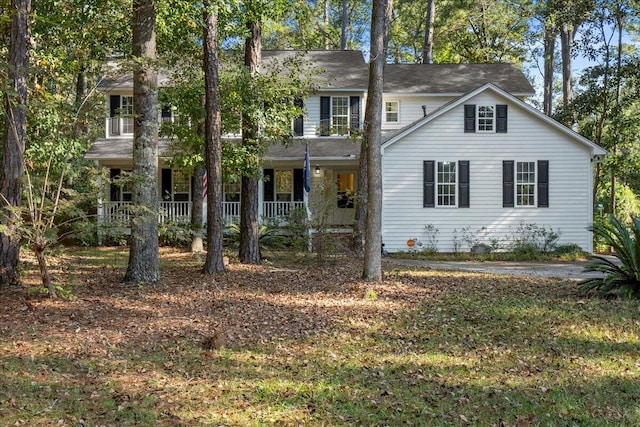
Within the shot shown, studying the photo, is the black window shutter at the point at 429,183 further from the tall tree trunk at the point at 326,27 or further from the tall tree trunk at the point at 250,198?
the tall tree trunk at the point at 326,27

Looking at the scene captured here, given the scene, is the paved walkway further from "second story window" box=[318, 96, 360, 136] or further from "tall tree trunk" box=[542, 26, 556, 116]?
"tall tree trunk" box=[542, 26, 556, 116]

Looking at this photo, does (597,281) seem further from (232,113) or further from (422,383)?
(232,113)

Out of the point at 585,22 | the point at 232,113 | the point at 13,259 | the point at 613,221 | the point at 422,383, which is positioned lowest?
the point at 422,383

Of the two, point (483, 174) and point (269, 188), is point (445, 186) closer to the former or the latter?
point (483, 174)

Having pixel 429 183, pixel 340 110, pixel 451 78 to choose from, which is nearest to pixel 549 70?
pixel 451 78

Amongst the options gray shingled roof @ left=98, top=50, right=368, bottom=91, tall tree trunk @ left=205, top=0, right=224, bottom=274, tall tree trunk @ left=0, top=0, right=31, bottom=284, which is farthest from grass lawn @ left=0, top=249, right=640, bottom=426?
gray shingled roof @ left=98, top=50, right=368, bottom=91

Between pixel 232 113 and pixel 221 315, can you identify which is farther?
pixel 232 113

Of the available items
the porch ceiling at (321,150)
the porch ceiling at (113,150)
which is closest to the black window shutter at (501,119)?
the porch ceiling at (321,150)

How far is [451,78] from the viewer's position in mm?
24906

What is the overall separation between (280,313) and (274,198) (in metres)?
14.6

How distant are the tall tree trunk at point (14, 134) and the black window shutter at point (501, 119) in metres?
14.8

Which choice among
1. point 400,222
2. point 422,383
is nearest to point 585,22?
point 400,222

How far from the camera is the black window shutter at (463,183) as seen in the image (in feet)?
65.4

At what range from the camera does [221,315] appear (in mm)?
8805
